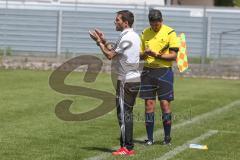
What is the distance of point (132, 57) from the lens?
10516mm

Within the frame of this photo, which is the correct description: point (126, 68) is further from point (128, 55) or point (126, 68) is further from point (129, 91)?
point (129, 91)

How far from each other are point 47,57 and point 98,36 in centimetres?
2400

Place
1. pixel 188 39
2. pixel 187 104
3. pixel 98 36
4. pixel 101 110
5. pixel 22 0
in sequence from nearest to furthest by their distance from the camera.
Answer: pixel 98 36
pixel 101 110
pixel 187 104
pixel 188 39
pixel 22 0

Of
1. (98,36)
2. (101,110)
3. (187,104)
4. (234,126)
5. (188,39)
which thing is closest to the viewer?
(98,36)

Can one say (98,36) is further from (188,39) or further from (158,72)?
(188,39)

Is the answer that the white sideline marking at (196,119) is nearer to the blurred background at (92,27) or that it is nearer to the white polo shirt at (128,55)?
the white polo shirt at (128,55)

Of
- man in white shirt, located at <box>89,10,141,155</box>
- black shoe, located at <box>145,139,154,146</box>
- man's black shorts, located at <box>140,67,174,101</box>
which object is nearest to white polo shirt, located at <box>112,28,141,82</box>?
man in white shirt, located at <box>89,10,141,155</box>

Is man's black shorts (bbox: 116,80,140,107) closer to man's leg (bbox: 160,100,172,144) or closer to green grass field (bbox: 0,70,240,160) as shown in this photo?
green grass field (bbox: 0,70,240,160)

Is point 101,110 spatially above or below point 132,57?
below

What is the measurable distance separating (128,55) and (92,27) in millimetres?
24290

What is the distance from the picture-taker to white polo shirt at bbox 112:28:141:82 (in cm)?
1039

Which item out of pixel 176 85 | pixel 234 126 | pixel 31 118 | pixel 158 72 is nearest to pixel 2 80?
pixel 176 85

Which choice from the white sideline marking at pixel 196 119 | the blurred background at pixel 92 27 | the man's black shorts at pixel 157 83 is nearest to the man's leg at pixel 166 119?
the man's black shorts at pixel 157 83

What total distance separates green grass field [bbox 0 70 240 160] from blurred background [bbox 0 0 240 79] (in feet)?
36.5
